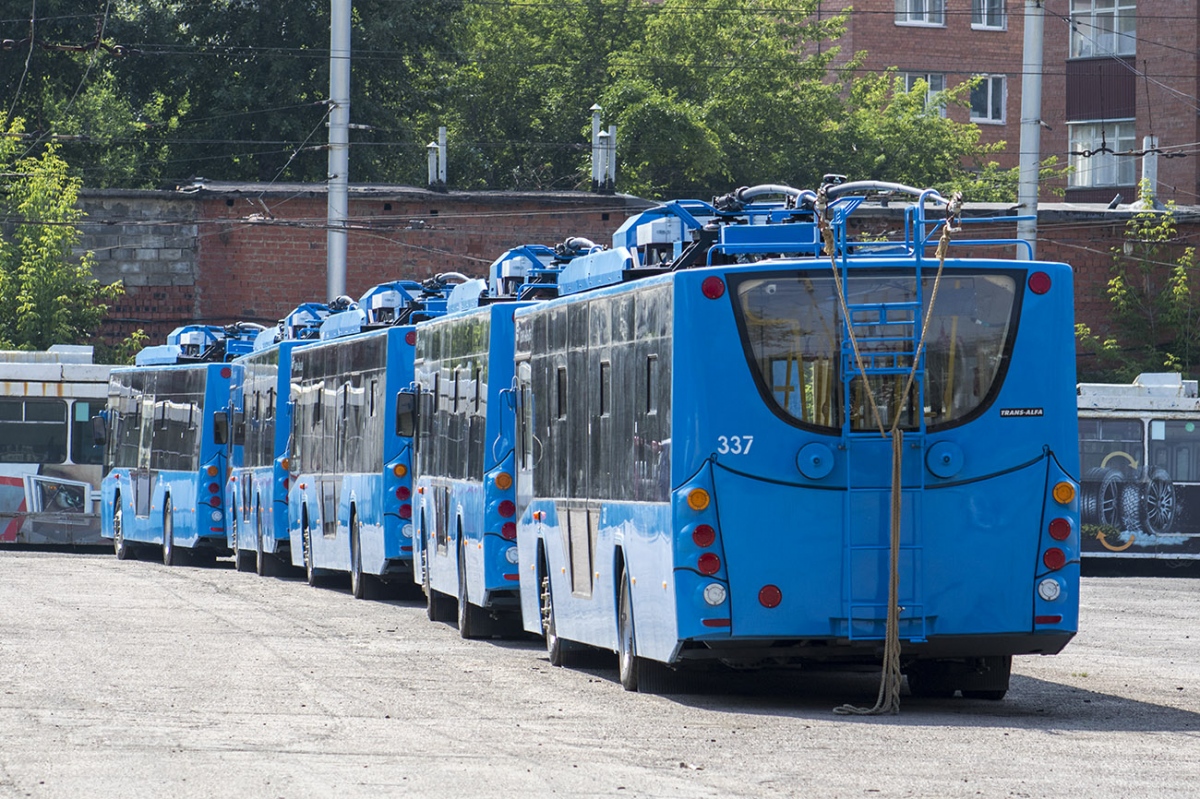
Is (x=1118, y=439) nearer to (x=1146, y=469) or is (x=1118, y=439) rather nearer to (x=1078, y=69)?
(x=1146, y=469)

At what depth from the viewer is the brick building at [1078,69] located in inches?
2470

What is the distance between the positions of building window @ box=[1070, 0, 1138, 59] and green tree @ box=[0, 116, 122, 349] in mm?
31414

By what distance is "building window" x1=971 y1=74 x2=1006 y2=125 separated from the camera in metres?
77.0

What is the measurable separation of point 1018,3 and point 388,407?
57.3m

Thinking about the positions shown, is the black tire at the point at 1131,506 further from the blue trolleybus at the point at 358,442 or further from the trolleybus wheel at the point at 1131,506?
the blue trolleybus at the point at 358,442

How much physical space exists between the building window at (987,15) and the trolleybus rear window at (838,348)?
64.8 metres

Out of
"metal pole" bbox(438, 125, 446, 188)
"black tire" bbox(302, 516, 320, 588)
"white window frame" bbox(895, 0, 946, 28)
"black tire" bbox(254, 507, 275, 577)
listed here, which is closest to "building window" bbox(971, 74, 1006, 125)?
"white window frame" bbox(895, 0, 946, 28)

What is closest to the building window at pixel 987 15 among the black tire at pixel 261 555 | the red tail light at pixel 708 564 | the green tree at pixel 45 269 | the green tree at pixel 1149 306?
the green tree at pixel 1149 306

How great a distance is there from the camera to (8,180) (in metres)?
45.8

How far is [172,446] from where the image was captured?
115 ft

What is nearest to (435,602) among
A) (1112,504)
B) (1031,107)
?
(1112,504)

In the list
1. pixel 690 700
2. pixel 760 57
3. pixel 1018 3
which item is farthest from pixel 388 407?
pixel 1018 3

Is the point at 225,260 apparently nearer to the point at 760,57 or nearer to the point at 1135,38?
the point at 760,57

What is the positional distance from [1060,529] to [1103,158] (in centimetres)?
5528
